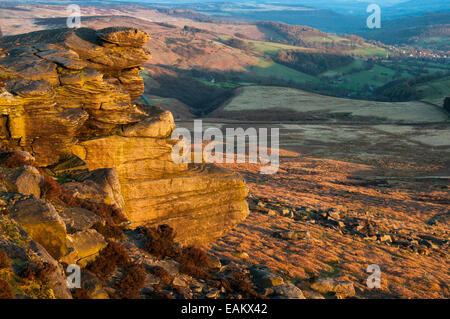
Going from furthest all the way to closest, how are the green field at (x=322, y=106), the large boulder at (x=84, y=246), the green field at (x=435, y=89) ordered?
the green field at (x=435, y=89)
the green field at (x=322, y=106)
the large boulder at (x=84, y=246)

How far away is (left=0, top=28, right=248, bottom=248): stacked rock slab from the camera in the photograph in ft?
53.2

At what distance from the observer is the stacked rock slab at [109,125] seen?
53.2ft

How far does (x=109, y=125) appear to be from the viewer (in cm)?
1806

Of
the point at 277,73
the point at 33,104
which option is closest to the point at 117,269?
the point at 33,104

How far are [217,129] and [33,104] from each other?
54696 mm

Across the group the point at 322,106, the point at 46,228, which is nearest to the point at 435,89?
the point at 322,106

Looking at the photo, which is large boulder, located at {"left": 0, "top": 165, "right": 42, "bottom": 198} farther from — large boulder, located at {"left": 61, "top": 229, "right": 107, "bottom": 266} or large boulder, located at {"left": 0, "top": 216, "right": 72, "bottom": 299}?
large boulder, located at {"left": 61, "top": 229, "right": 107, "bottom": 266}

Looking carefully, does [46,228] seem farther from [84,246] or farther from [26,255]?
[26,255]

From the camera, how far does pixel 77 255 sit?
10.5 m

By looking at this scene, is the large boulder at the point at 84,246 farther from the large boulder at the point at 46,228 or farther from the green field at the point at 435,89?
the green field at the point at 435,89

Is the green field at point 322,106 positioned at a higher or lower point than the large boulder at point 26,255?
lower

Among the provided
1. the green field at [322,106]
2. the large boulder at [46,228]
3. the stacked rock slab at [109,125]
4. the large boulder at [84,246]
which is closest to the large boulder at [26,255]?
the large boulder at [46,228]

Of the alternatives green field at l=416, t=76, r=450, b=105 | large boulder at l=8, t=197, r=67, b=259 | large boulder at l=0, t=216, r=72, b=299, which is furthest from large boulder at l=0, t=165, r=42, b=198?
green field at l=416, t=76, r=450, b=105
